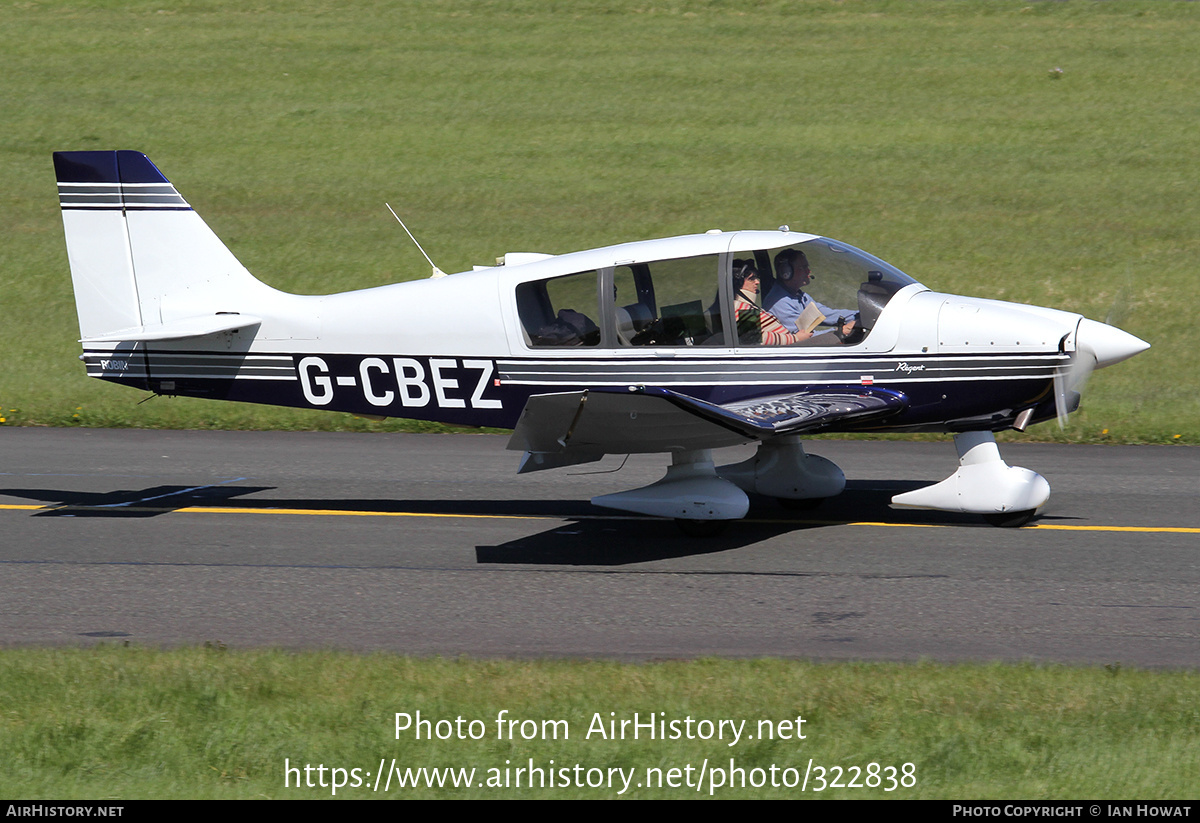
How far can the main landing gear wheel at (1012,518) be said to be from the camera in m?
8.45

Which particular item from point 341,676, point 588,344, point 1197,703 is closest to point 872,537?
point 588,344

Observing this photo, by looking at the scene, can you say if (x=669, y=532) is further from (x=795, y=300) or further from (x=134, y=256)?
(x=134, y=256)

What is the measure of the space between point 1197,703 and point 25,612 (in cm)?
604

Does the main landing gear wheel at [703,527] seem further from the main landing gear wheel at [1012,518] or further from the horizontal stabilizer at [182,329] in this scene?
the horizontal stabilizer at [182,329]

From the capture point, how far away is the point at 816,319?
8.50m

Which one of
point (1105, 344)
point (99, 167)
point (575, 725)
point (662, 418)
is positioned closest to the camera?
point (575, 725)

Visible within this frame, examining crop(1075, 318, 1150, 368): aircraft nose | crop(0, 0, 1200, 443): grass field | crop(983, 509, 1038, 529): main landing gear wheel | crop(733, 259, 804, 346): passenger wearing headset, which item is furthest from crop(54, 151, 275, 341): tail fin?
crop(1075, 318, 1150, 368): aircraft nose

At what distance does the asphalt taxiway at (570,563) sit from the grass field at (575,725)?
1.75 ft

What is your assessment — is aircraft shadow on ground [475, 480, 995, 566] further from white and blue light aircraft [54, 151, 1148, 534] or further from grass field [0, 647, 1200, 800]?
grass field [0, 647, 1200, 800]

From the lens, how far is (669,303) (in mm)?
8555

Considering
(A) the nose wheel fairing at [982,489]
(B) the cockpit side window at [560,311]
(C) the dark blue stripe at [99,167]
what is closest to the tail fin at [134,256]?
(C) the dark blue stripe at [99,167]

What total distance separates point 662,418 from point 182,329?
12.2 ft

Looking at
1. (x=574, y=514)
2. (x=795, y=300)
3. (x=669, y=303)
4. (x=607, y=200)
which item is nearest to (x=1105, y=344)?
(x=795, y=300)

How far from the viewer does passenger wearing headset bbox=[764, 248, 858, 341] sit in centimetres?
848
